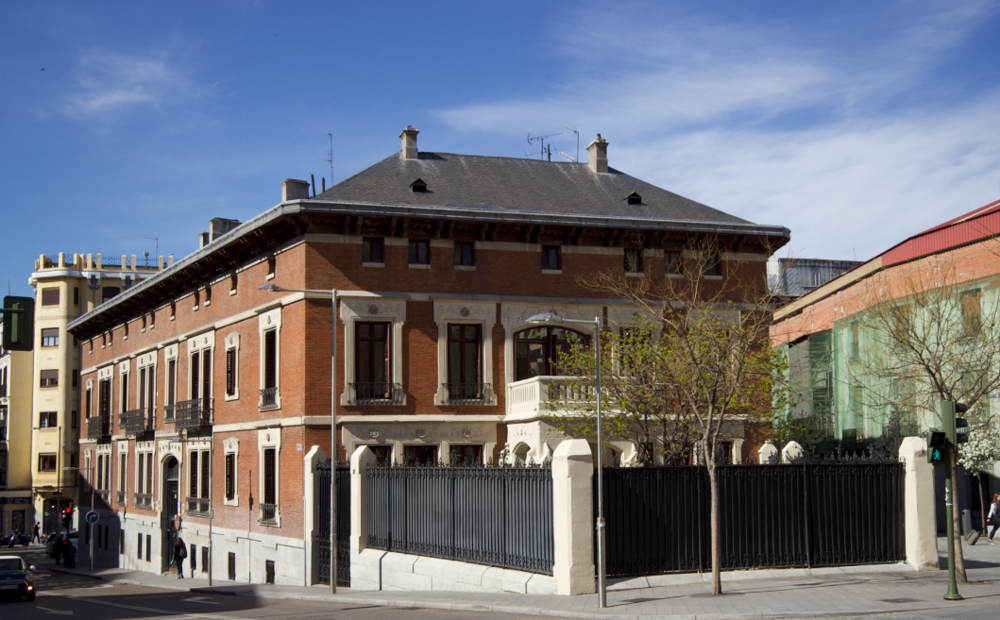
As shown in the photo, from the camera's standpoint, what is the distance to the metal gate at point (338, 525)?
29.9 m

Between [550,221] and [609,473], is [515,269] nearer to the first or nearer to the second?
[550,221]

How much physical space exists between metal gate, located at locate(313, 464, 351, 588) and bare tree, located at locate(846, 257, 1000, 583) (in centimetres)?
1547

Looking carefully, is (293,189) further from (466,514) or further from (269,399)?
(466,514)

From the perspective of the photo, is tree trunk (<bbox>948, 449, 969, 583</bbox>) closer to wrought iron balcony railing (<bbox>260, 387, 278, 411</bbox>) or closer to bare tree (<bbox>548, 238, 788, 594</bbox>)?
bare tree (<bbox>548, 238, 788, 594</bbox>)

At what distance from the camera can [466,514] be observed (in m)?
23.3

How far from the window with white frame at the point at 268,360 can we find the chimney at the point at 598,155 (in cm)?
1404

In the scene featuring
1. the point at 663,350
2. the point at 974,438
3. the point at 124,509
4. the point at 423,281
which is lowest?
the point at 124,509

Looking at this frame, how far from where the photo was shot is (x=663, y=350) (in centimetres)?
2945

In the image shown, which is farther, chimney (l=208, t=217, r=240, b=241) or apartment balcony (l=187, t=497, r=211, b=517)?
chimney (l=208, t=217, r=240, b=241)

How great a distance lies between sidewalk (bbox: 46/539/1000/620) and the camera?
17.3 m

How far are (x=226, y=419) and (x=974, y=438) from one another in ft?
90.4

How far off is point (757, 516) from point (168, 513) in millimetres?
34277

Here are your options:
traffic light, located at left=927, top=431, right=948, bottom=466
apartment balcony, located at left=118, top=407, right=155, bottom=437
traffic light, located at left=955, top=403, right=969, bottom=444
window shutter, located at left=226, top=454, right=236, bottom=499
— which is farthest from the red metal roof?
apartment balcony, located at left=118, top=407, right=155, bottom=437

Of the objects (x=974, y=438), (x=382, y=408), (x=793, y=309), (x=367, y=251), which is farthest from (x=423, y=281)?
(x=793, y=309)
